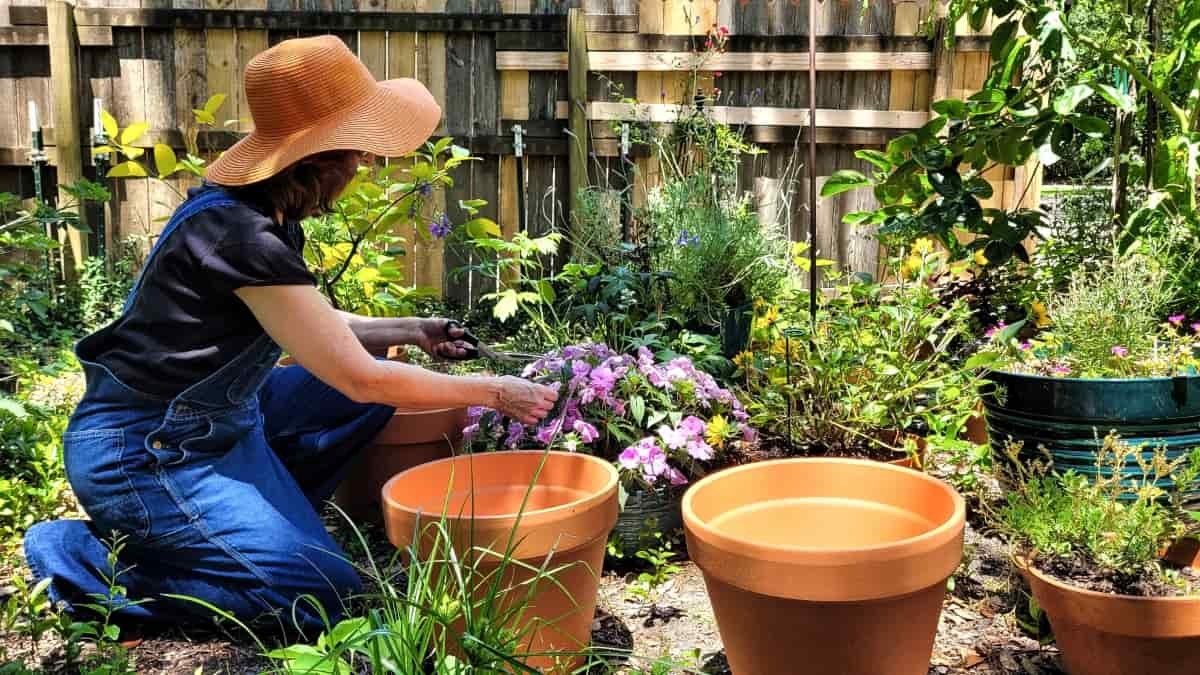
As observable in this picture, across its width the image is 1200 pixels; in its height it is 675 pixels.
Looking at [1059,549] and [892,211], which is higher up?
[892,211]

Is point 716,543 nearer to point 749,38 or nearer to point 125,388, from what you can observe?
point 125,388

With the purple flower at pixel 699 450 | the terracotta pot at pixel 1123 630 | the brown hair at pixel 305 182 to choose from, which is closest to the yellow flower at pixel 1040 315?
the purple flower at pixel 699 450

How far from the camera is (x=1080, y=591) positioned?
66.1 inches

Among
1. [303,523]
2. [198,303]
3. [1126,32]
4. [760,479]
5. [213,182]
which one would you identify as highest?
[1126,32]

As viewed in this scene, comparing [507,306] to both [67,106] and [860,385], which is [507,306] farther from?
[67,106]

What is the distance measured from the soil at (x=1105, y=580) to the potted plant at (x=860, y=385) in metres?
0.63

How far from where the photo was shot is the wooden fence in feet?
15.3

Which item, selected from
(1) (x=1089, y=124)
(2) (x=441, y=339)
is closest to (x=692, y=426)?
(2) (x=441, y=339)

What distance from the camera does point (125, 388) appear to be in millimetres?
1970

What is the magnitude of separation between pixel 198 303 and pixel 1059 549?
169 centimetres

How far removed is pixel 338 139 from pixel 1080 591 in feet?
5.05

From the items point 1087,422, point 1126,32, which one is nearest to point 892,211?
point 1126,32

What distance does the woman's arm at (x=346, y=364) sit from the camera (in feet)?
5.98

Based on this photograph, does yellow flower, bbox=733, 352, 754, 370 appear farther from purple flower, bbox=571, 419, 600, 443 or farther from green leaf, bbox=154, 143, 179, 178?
green leaf, bbox=154, 143, 179, 178
